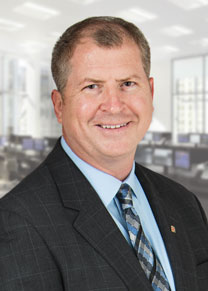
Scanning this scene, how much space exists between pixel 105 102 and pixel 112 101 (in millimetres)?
20

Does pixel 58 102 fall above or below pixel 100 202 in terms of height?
above

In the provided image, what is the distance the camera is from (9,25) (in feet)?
18.6

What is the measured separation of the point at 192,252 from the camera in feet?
3.71

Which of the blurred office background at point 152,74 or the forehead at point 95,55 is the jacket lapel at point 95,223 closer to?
the forehead at point 95,55

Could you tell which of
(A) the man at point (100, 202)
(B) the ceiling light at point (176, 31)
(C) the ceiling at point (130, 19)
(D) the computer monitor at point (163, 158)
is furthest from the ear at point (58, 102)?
(D) the computer monitor at point (163, 158)

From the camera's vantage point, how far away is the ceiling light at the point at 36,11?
17.8 feet

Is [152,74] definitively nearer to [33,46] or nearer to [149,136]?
[149,136]

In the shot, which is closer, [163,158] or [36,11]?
[36,11]

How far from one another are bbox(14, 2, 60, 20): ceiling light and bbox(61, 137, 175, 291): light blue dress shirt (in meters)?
4.74

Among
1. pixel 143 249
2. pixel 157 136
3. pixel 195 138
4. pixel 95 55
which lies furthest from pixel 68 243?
pixel 157 136

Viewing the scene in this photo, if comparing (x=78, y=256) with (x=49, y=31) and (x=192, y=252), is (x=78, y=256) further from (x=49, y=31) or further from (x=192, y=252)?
(x=49, y=31)

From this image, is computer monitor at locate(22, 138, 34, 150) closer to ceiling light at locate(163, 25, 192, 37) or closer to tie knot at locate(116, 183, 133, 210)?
ceiling light at locate(163, 25, 192, 37)

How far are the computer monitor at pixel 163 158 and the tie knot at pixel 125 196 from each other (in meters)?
5.15

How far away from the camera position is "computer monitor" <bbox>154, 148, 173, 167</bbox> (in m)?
6.26
